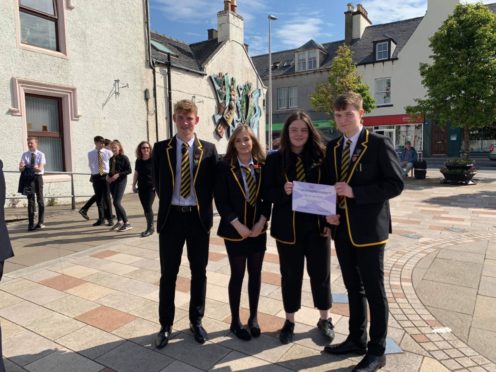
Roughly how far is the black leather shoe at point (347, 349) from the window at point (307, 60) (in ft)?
103

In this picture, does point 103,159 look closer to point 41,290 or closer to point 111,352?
point 41,290

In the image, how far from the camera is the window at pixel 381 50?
98.2 ft

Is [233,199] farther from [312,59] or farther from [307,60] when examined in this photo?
[307,60]

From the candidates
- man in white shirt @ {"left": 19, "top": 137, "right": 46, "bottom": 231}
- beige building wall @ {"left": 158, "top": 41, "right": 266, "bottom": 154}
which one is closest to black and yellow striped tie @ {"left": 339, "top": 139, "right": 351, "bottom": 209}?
man in white shirt @ {"left": 19, "top": 137, "right": 46, "bottom": 231}

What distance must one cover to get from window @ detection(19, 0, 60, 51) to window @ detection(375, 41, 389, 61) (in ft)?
85.0

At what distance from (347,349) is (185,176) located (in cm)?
193

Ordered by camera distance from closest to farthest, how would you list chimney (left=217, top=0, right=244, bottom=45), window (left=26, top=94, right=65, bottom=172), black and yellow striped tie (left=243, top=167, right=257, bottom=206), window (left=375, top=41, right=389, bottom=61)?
black and yellow striped tie (left=243, top=167, right=257, bottom=206)
window (left=26, top=94, right=65, bottom=172)
chimney (left=217, top=0, right=244, bottom=45)
window (left=375, top=41, right=389, bottom=61)

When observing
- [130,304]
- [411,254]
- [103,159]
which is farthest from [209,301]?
[103,159]

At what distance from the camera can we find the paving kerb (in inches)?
116

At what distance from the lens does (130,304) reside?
4.03m

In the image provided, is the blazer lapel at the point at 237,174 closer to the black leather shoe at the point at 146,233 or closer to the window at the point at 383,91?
the black leather shoe at the point at 146,233

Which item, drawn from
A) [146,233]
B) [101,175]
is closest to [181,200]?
[146,233]

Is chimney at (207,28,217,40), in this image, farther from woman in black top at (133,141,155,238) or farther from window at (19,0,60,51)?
woman in black top at (133,141,155,238)

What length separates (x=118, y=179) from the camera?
305 inches
